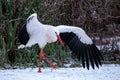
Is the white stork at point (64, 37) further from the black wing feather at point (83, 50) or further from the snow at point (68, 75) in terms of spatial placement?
the snow at point (68, 75)

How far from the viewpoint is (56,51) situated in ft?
29.9

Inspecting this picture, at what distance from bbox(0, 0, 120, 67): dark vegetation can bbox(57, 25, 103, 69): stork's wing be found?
1.09 m

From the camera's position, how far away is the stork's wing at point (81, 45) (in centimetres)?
728

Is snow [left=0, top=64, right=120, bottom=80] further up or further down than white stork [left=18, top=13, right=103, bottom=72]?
further down

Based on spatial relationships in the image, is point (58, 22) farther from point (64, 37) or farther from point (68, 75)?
point (68, 75)

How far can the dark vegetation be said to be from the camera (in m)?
8.87

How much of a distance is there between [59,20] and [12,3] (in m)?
1.04

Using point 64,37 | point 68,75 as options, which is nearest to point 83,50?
point 64,37

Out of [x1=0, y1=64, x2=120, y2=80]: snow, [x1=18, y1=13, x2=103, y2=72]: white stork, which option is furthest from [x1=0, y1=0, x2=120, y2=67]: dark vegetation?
[x1=0, y1=64, x2=120, y2=80]: snow

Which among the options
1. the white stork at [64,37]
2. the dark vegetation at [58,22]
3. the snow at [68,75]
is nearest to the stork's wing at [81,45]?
the white stork at [64,37]

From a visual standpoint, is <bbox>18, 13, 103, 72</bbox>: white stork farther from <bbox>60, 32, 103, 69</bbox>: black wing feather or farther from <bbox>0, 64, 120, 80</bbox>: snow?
<bbox>0, 64, 120, 80</bbox>: snow

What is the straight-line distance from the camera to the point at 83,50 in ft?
24.3

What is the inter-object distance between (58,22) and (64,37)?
7.86 ft

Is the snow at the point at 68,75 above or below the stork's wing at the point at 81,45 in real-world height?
below
